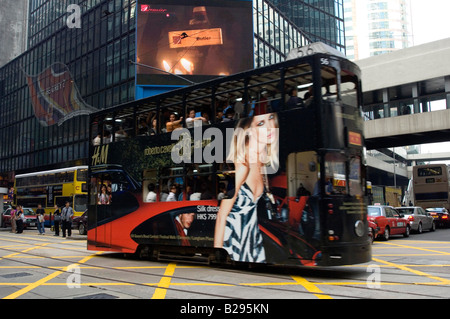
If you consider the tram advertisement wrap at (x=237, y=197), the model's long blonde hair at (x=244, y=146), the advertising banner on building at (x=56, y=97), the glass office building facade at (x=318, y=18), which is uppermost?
the glass office building facade at (x=318, y=18)

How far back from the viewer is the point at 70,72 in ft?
156

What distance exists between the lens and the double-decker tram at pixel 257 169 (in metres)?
8.48

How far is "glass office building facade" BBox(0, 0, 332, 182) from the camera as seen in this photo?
133 feet

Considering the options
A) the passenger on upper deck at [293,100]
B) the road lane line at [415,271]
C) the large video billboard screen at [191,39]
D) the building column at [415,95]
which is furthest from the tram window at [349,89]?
the large video billboard screen at [191,39]

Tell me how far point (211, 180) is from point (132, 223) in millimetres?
3276

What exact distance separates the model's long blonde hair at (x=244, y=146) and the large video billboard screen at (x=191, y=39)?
90.5ft

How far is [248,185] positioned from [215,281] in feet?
7.07

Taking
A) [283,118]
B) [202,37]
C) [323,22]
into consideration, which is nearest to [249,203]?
[283,118]

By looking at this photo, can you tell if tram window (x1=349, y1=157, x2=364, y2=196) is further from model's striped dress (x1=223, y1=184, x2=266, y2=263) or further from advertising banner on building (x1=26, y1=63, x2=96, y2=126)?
advertising banner on building (x1=26, y1=63, x2=96, y2=126)

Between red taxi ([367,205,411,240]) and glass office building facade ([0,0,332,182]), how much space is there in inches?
924

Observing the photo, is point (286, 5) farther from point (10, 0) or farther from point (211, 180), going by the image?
point (10, 0)

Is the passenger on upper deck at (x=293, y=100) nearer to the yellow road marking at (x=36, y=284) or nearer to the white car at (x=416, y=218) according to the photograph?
the yellow road marking at (x=36, y=284)

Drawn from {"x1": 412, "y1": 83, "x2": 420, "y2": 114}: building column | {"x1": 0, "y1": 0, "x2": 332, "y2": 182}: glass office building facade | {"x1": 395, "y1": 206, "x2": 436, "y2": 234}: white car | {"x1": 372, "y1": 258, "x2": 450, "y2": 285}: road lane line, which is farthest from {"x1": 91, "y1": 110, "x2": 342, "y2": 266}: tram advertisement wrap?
{"x1": 0, "y1": 0, "x2": 332, "y2": 182}: glass office building facade

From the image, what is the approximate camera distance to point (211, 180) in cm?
997
